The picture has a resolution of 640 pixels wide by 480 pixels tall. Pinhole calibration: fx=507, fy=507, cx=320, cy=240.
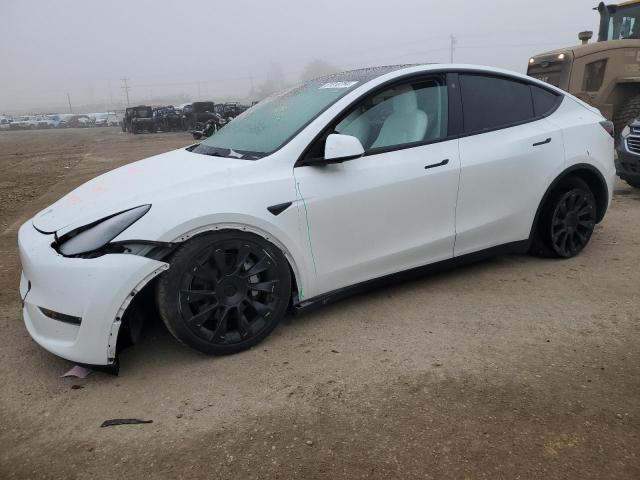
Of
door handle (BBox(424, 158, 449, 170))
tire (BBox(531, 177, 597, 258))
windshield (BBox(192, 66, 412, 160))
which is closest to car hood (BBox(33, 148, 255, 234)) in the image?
windshield (BBox(192, 66, 412, 160))

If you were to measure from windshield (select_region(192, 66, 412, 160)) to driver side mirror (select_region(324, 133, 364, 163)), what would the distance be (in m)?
0.27

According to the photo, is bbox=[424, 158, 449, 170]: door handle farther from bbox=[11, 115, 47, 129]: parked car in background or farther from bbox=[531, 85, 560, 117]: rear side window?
bbox=[11, 115, 47, 129]: parked car in background

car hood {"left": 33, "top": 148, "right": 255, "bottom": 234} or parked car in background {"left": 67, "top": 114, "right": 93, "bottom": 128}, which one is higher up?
car hood {"left": 33, "top": 148, "right": 255, "bottom": 234}

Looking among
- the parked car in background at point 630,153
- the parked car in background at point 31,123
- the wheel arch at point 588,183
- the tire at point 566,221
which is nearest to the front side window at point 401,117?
the wheel arch at point 588,183

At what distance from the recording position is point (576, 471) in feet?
6.37

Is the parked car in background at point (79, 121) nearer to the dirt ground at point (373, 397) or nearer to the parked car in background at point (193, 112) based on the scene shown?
the parked car in background at point (193, 112)

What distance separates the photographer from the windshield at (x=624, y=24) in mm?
9633

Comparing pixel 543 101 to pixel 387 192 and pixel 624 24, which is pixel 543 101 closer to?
pixel 387 192

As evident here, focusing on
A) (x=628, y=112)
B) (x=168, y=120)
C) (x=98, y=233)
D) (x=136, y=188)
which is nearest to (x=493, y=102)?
(x=136, y=188)

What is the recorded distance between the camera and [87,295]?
97.7 inches

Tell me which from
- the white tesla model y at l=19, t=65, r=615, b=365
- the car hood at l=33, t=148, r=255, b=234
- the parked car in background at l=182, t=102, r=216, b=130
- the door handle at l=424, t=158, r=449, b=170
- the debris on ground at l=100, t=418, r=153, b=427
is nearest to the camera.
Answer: the debris on ground at l=100, t=418, r=153, b=427

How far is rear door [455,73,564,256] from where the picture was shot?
3.53 metres

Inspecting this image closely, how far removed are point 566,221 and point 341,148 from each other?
2287 millimetres

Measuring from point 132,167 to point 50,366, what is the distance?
140 cm
